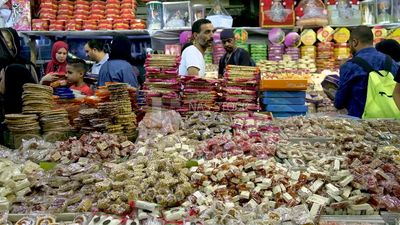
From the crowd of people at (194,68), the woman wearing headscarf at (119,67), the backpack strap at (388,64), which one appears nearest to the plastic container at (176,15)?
the crowd of people at (194,68)

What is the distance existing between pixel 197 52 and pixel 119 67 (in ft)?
2.72

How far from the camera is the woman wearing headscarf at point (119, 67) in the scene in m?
4.55

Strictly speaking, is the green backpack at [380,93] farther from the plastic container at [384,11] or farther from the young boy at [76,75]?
the plastic container at [384,11]

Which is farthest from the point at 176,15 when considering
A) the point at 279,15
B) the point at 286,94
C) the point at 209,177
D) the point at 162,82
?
the point at 209,177

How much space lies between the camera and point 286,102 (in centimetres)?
436

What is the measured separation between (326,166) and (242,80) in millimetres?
1656

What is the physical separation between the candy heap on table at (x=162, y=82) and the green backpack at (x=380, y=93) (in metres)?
1.60

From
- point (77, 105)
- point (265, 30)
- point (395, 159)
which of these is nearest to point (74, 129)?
point (77, 105)

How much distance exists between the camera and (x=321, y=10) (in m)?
7.02

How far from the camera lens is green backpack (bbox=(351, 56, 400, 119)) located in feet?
12.5

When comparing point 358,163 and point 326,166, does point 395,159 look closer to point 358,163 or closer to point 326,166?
point 358,163

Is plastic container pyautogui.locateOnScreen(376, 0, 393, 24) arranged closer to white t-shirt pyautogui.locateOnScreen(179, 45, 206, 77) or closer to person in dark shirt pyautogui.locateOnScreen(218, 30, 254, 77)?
person in dark shirt pyautogui.locateOnScreen(218, 30, 254, 77)

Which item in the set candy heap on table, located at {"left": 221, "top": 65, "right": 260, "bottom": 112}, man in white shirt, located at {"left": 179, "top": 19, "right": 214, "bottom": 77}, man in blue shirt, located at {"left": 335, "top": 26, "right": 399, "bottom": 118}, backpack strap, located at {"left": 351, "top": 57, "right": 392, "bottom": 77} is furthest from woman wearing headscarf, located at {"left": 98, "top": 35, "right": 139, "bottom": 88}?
backpack strap, located at {"left": 351, "top": 57, "right": 392, "bottom": 77}

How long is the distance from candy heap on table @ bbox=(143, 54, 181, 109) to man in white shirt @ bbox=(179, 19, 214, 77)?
0.29 metres
